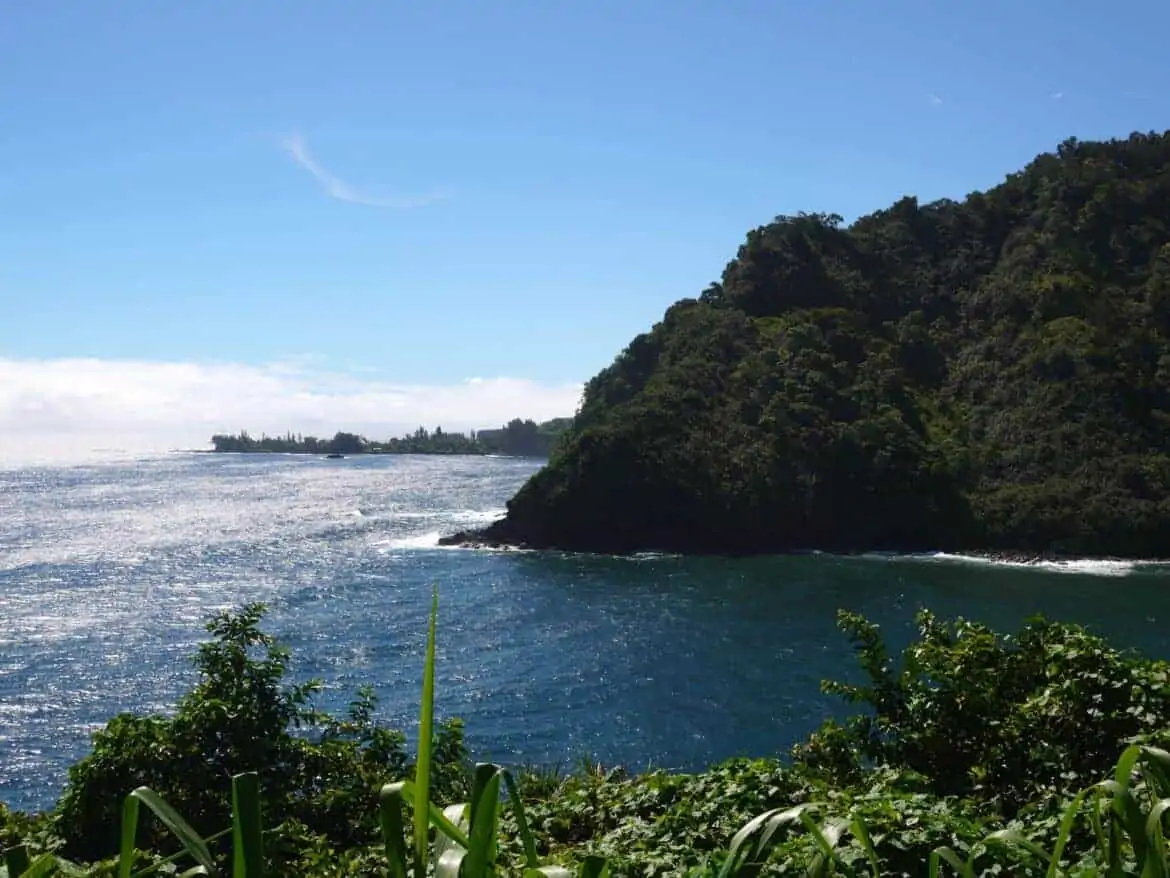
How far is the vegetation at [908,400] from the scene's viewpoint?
180 ft

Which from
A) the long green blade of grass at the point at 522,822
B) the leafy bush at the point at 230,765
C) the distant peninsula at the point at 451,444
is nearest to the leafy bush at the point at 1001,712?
the leafy bush at the point at 230,765

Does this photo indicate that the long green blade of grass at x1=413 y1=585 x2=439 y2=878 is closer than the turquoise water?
Yes

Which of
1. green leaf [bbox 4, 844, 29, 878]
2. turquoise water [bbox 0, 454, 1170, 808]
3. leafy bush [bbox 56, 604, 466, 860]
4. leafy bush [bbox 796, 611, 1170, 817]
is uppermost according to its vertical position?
green leaf [bbox 4, 844, 29, 878]

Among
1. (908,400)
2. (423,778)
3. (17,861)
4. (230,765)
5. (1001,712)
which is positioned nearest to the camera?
(423,778)

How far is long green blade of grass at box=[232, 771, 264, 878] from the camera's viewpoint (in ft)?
4.75

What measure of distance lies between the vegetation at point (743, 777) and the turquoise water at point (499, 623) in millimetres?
14042

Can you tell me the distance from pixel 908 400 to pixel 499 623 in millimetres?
37842

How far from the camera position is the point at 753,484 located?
182ft

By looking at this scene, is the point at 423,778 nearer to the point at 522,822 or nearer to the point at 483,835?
the point at 483,835

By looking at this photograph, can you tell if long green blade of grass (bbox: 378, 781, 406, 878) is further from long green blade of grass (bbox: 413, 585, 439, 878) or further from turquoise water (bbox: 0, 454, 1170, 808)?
turquoise water (bbox: 0, 454, 1170, 808)

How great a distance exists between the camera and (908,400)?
63406mm

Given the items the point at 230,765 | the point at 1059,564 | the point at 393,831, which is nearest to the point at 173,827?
the point at 393,831

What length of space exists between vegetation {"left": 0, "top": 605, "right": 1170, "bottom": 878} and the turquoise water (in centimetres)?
1404

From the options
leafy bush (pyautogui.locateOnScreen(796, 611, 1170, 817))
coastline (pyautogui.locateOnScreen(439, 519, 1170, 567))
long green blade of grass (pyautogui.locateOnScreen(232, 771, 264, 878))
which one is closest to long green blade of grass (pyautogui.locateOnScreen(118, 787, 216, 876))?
long green blade of grass (pyautogui.locateOnScreen(232, 771, 264, 878))
